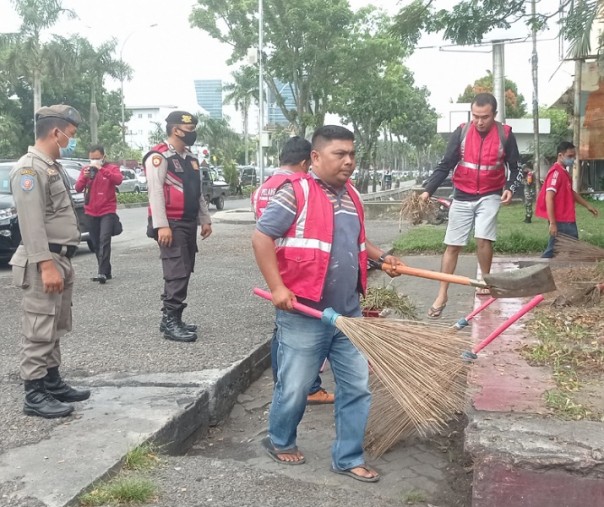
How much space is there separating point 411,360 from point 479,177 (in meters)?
3.04

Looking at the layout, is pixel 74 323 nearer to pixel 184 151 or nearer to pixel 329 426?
pixel 184 151

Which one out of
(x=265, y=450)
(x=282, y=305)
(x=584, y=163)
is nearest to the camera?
(x=282, y=305)

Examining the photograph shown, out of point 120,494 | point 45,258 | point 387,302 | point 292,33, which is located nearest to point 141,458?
point 120,494

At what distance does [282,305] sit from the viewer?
10.7 ft

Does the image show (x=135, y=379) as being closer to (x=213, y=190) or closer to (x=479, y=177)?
(x=479, y=177)

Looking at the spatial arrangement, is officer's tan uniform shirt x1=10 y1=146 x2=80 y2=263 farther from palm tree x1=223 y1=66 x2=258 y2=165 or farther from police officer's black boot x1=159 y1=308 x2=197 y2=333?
palm tree x1=223 y1=66 x2=258 y2=165

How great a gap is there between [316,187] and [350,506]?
1.45 meters

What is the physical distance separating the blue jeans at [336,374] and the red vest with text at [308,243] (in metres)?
0.16

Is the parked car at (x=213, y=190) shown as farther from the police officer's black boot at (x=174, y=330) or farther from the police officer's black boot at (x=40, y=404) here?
the police officer's black boot at (x=40, y=404)

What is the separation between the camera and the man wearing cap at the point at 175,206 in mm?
5336

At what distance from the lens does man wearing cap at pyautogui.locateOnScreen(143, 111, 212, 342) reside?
17.5 feet

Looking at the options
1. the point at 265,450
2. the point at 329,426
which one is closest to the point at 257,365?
the point at 329,426

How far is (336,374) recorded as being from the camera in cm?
352

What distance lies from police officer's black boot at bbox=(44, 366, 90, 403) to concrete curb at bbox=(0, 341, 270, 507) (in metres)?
0.07
